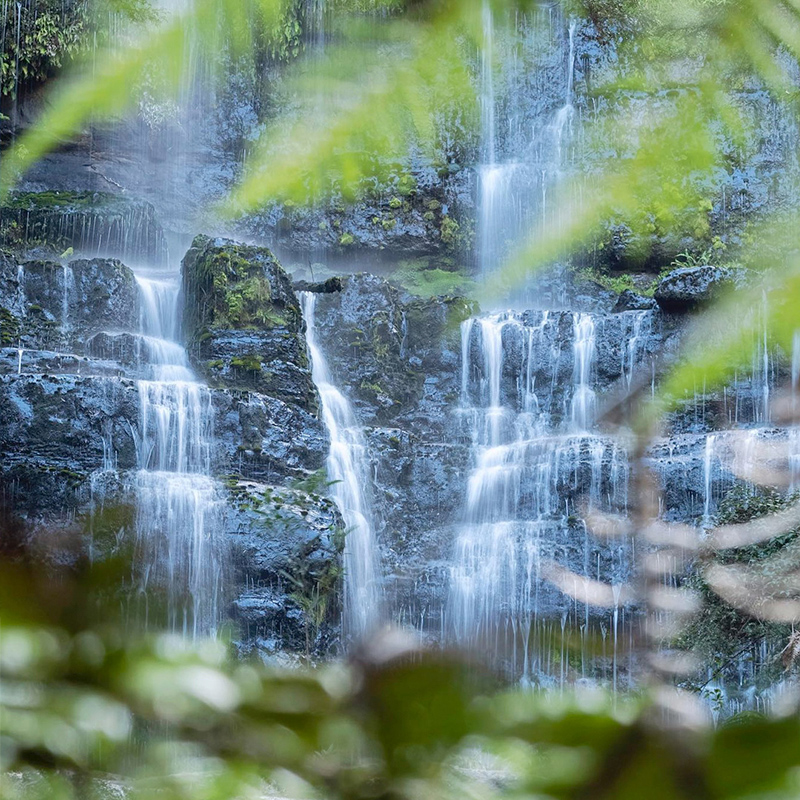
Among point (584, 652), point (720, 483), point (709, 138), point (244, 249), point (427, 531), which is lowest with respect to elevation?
point (427, 531)

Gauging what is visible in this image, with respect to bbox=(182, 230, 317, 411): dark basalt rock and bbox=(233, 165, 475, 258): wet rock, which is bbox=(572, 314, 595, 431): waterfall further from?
bbox=(233, 165, 475, 258): wet rock

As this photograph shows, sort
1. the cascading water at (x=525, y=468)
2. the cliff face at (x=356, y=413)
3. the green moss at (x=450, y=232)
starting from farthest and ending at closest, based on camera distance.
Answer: the green moss at (x=450, y=232) → the cascading water at (x=525, y=468) → the cliff face at (x=356, y=413)

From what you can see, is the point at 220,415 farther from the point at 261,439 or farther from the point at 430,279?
the point at 430,279

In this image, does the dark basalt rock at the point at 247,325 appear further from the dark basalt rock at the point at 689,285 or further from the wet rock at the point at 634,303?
the dark basalt rock at the point at 689,285

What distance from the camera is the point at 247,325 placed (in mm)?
11086

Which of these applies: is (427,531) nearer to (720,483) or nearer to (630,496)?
(720,483)

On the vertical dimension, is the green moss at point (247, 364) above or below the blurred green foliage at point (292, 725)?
above

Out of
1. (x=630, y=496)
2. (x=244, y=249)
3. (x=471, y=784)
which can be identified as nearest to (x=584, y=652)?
(x=630, y=496)

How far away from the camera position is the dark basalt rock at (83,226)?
13789mm

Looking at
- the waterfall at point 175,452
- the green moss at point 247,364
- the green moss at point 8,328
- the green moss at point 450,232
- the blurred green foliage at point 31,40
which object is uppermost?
the blurred green foliage at point 31,40

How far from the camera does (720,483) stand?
1030cm

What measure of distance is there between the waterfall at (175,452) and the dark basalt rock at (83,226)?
6.81 ft

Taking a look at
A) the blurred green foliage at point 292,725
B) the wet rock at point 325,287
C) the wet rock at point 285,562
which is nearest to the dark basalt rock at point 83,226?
the wet rock at point 325,287

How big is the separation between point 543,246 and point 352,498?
967 cm
